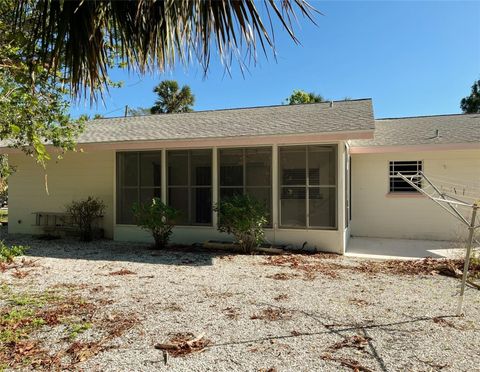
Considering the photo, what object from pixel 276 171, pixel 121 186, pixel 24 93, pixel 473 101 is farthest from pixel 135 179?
pixel 473 101

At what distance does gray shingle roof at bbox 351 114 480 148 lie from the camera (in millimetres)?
10875

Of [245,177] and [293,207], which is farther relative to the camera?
[245,177]

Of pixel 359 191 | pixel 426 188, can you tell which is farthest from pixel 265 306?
pixel 426 188

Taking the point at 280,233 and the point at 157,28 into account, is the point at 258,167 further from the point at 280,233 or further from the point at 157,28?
the point at 157,28

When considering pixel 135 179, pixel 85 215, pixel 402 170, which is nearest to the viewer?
pixel 135 179

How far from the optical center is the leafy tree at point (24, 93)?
3225mm

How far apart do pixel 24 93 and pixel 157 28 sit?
309cm

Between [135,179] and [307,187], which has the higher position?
[135,179]

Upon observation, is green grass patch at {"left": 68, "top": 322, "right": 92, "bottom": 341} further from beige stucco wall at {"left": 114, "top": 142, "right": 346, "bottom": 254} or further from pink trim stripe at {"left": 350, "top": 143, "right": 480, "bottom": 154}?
pink trim stripe at {"left": 350, "top": 143, "right": 480, "bottom": 154}

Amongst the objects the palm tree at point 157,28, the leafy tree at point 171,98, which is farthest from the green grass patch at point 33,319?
the leafy tree at point 171,98

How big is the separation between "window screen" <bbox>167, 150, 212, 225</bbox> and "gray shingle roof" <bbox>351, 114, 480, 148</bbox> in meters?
4.73

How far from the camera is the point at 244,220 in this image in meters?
8.18

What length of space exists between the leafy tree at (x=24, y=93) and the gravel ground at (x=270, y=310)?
2.21 metres

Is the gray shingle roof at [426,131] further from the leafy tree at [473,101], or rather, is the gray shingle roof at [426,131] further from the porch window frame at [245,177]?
the leafy tree at [473,101]
